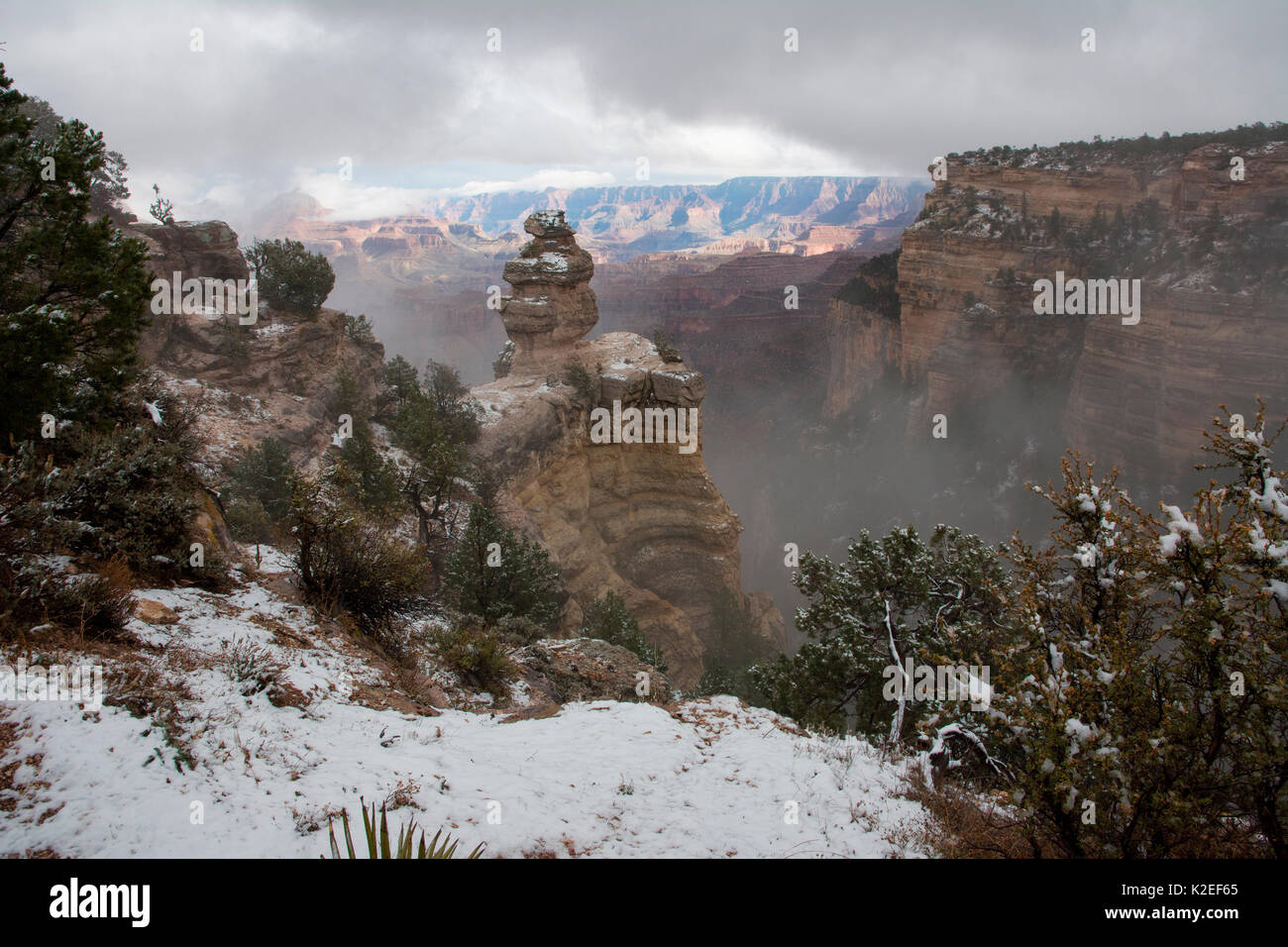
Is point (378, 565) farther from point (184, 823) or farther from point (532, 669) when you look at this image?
point (184, 823)

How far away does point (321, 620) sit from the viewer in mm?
8258

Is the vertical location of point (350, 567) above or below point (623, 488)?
below

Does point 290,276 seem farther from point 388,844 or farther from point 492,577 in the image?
point 388,844

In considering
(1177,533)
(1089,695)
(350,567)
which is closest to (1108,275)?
(1177,533)

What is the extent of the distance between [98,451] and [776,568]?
158 ft

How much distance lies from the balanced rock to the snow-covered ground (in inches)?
784

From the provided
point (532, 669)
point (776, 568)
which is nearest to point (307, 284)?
point (532, 669)

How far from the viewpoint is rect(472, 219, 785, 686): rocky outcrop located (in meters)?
24.3

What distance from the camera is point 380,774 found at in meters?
5.26

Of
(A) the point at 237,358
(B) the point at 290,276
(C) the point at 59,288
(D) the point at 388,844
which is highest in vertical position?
(B) the point at 290,276

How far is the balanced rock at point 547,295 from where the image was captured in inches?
1019

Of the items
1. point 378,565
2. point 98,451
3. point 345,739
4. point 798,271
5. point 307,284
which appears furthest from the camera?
point 798,271

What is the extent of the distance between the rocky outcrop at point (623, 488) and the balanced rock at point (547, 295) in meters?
0.07

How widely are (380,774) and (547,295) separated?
23293 mm
